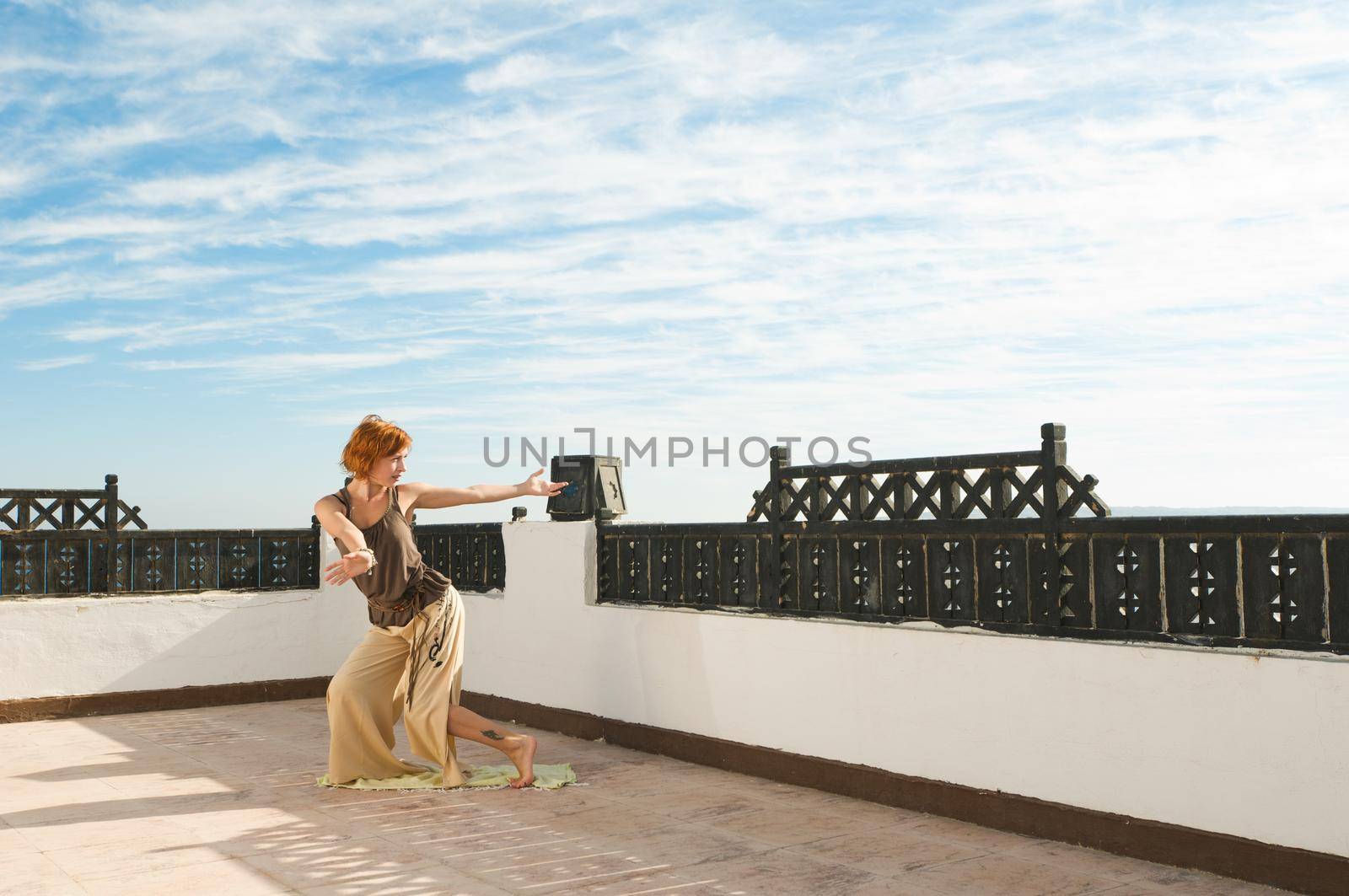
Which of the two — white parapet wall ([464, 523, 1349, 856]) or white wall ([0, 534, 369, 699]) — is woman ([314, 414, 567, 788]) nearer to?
white parapet wall ([464, 523, 1349, 856])

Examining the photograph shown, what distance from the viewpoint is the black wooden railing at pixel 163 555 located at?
971 centimetres

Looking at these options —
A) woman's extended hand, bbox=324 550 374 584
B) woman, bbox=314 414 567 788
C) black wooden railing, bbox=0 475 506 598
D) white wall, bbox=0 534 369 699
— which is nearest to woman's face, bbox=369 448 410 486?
woman, bbox=314 414 567 788

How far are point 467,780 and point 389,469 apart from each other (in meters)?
1.96

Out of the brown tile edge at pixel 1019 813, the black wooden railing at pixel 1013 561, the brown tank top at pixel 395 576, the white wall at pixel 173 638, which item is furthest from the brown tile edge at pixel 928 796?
the brown tank top at pixel 395 576

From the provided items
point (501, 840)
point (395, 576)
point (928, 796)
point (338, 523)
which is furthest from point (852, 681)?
point (338, 523)

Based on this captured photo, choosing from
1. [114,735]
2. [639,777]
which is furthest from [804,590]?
[114,735]

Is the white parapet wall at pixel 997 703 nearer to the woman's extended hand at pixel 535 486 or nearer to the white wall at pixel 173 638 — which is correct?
the woman's extended hand at pixel 535 486

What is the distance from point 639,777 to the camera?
698 centimetres

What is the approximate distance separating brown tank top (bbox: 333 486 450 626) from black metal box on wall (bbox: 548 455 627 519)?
1.77 metres

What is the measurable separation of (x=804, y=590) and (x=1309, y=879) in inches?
118

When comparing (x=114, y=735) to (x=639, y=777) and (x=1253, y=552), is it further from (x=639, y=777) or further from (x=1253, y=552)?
(x=1253, y=552)

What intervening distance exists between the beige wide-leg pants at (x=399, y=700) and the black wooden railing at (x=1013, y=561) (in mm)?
1696

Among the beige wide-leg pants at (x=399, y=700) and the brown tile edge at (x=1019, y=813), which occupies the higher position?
the beige wide-leg pants at (x=399, y=700)

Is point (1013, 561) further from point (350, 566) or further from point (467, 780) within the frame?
point (467, 780)
